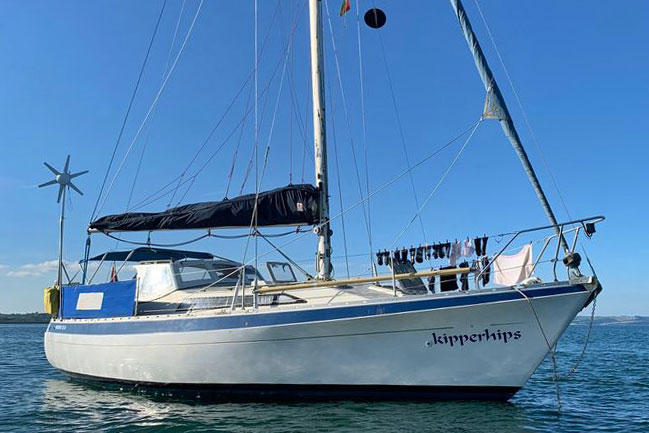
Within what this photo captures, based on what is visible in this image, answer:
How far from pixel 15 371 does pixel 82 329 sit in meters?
7.13

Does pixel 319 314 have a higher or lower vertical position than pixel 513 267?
lower

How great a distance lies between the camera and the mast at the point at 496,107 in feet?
32.9

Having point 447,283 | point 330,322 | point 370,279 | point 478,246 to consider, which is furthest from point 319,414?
point 478,246

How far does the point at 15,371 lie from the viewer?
18969 millimetres

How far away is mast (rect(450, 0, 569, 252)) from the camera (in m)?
10.0

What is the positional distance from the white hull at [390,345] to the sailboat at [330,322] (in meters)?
0.02

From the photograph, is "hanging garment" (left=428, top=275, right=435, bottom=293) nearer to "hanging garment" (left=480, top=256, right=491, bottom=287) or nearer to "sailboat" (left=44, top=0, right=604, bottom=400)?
"sailboat" (left=44, top=0, right=604, bottom=400)

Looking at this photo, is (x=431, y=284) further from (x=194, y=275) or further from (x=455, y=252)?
(x=194, y=275)

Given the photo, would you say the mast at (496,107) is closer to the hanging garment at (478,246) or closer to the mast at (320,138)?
the hanging garment at (478,246)

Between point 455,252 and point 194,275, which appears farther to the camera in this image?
point 194,275

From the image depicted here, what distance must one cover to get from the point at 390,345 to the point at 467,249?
8.84 feet

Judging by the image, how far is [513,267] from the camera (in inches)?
402

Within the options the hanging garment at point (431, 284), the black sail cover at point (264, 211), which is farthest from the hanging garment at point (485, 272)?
the black sail cover at point (264, 211)

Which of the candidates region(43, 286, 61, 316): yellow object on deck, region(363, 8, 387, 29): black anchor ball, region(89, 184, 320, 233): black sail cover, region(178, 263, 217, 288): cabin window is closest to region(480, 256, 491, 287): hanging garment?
region(89, 184, 320, 233): black sail cover
